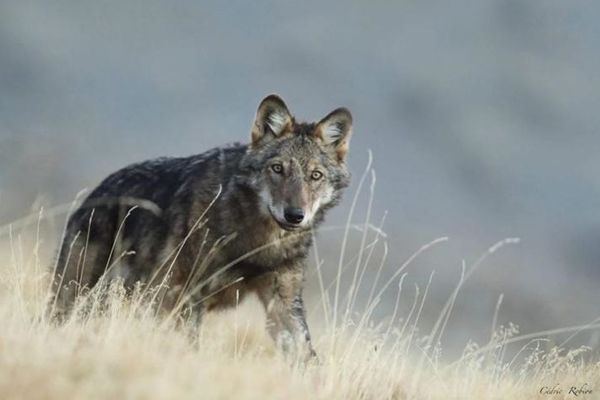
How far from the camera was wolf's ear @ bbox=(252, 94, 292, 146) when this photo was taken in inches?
363

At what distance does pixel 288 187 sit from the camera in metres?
8.74

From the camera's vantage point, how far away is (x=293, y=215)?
28.0 ft

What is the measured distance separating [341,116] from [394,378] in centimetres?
267

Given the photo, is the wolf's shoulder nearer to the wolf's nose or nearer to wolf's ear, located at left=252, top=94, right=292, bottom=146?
wolf's ear, located at left=252, top=94, right=292, bottom=146

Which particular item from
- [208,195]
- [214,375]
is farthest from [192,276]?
[214,375]

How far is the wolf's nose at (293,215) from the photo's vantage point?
854 cm

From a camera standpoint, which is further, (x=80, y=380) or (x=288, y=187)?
(x=288, y=187)

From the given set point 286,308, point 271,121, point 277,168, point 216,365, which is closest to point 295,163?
point 277,168

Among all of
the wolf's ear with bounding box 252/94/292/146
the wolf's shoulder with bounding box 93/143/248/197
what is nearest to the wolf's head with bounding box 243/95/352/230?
the wolf's ear with bounding box 252/94/292/146

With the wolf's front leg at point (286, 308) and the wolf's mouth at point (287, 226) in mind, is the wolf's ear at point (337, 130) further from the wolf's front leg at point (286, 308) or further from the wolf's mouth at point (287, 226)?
the wolf's front leg at point (286, 308)

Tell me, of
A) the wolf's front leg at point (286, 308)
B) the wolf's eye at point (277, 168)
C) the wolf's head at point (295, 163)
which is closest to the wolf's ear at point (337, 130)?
the wolf's head at point (295, 163)

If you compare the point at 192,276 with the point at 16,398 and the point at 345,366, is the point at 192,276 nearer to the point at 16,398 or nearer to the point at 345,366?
the point at 345,366

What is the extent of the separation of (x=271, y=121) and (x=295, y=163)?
0.57 meters

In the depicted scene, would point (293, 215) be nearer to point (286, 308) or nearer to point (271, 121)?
point (286, 308)
